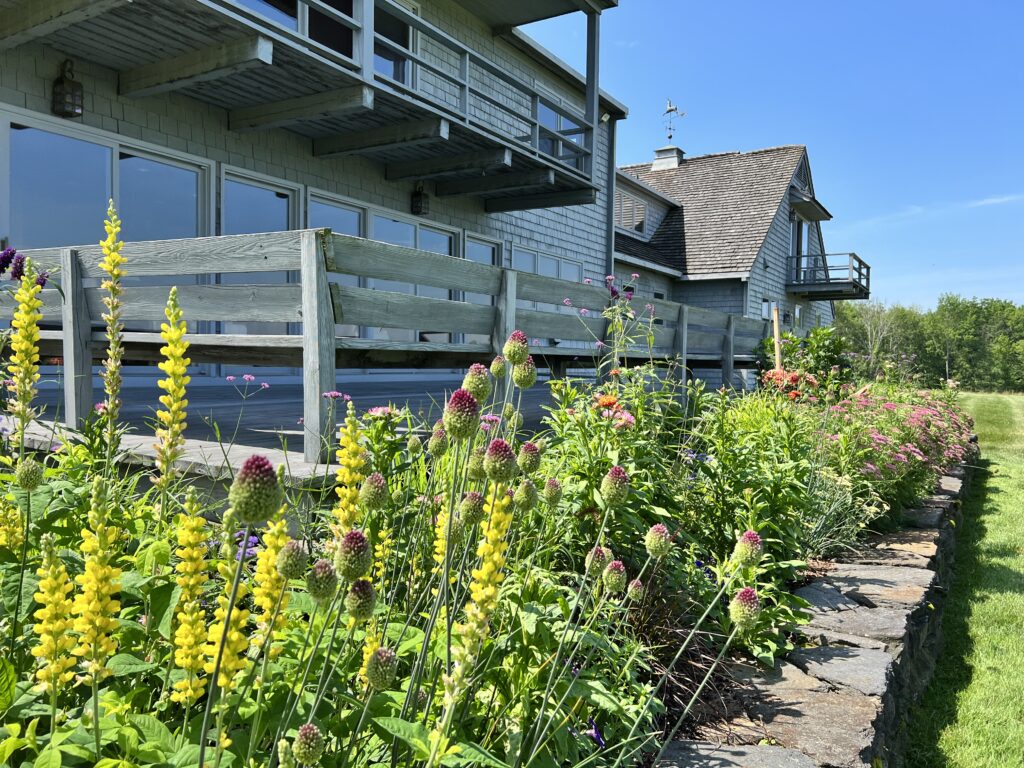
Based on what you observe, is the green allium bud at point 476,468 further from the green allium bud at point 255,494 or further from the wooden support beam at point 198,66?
the wooden support beam at point 198,66

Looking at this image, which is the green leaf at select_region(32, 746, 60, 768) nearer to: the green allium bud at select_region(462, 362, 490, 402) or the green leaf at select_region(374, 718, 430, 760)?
the green leaf at select_region(374, 718, 430, 760)

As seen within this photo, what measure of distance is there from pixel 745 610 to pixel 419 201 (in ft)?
28.1

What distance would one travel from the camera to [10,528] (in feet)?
4.87

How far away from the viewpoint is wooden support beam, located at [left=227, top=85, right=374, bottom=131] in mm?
6422

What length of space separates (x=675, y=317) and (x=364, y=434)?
557 centimetres

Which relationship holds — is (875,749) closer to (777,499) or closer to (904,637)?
(904,637)

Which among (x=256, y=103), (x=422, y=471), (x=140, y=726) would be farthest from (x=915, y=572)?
(x=256, y=103)

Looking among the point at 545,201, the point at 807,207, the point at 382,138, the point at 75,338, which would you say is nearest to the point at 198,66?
the point at 382,138

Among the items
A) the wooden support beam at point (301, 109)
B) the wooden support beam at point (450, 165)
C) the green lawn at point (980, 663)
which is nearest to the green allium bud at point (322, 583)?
the green lawn at point (980, 663)

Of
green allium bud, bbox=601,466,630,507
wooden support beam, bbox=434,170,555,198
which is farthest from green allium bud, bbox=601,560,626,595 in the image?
wooden support beam, bbox=434,170,555,198

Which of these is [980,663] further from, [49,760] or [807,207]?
[807,207]

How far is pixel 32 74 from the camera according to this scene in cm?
555

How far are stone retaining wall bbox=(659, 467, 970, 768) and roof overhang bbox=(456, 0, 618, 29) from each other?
7.77 m

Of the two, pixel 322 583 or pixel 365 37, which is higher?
pixel 365 37
